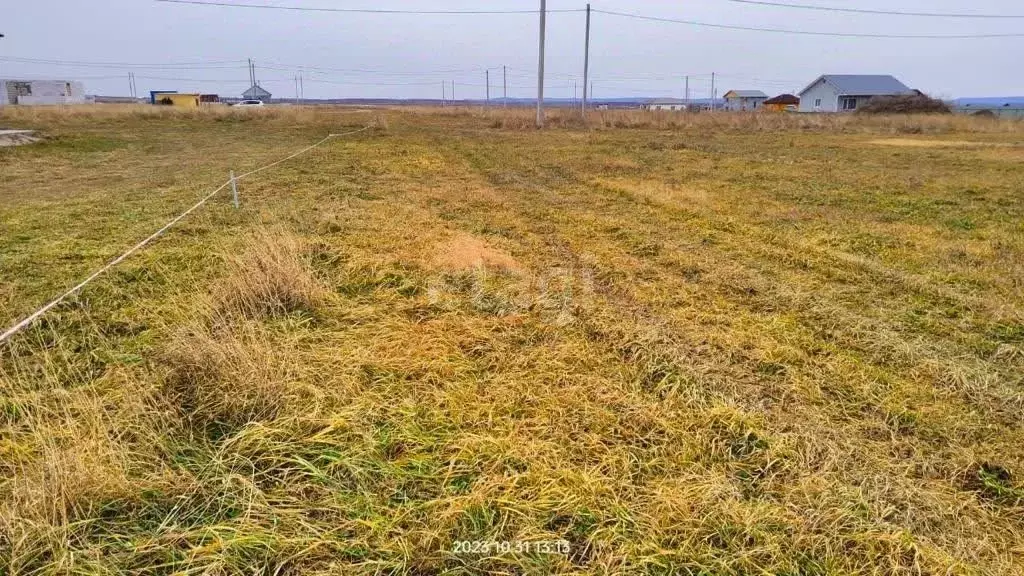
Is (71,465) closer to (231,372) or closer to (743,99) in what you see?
(231,372)

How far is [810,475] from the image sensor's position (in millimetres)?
2277

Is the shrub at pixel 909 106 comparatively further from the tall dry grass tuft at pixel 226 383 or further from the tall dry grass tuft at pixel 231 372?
the tall dry grass tuft at pixel 226 383

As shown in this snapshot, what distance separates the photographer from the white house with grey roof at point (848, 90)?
162ft

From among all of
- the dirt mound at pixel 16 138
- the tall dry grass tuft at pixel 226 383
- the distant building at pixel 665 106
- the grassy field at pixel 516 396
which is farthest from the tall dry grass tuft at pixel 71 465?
the distant building at pixel 665 106

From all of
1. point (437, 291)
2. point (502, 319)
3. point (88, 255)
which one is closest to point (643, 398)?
point (502, 319)

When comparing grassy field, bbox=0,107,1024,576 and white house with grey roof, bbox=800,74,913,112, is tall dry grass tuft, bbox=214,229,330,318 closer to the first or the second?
grassy field, bbox=0,107,1024,576

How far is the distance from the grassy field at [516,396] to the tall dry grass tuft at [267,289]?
22 mm

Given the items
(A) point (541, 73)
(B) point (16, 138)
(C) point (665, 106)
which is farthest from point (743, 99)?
(B) point (16, 138)

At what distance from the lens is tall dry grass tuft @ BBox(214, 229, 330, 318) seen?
388cm

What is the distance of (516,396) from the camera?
289 centimetres

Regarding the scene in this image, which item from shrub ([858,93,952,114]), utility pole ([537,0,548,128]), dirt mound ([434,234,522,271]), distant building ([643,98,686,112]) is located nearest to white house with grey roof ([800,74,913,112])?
shrub ([858,93,952,114])

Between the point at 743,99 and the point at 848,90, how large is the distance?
25190 millimetres

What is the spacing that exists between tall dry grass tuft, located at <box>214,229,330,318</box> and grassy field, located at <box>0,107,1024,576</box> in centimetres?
2

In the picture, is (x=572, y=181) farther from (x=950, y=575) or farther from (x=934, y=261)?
(x=950, y=575)
